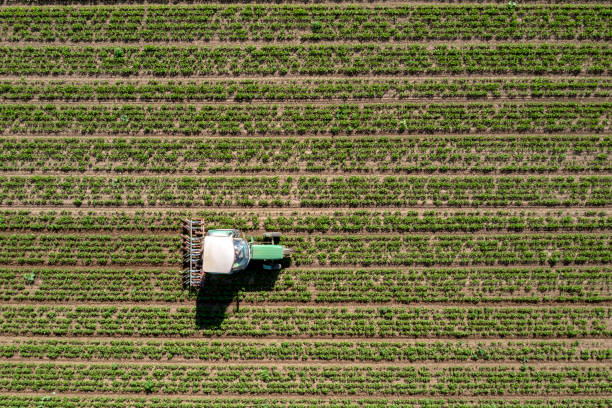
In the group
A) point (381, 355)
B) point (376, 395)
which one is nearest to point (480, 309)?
point (381, 355)

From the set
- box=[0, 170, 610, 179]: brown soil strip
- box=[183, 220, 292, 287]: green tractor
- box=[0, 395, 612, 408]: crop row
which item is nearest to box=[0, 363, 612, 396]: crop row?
box=[0, 395, 612, 408]: crop row

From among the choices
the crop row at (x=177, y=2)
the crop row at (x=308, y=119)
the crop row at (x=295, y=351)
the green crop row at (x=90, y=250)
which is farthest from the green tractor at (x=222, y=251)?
the crop row at (x=177, y=2)

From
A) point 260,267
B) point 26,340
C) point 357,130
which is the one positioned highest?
point 357,130

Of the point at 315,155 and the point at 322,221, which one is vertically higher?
the point at 315,155

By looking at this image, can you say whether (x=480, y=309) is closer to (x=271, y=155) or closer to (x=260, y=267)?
(x=260, y=267)

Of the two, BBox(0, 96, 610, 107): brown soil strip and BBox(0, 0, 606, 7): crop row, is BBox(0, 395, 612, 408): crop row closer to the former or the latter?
BBox(0, 96, 610, 107): brown soil strip

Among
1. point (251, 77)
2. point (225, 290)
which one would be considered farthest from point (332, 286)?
point (251, 77)

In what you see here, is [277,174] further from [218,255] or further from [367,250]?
[367,250]
